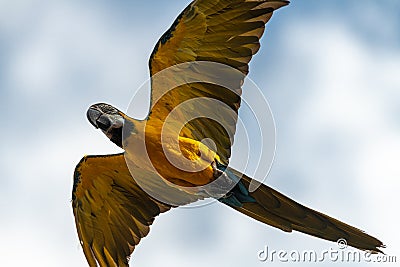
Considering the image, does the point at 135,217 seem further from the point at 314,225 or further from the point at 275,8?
the point at 275,8

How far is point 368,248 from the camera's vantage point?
33.2 ft

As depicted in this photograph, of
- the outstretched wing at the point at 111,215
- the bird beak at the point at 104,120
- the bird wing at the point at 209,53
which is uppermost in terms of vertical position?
the bird wing at the point at 209,53

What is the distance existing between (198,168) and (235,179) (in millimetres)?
Result: 462

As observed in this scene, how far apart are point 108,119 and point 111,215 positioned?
1.84 meters

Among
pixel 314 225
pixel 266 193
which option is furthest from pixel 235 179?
pixel 314 225

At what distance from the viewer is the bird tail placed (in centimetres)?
1015

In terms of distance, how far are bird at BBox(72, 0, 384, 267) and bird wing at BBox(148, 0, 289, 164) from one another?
0.5 inches

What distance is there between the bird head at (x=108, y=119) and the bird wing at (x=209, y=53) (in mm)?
406

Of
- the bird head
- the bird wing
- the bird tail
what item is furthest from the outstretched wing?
the bird tail

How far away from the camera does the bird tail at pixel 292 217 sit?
10.1m

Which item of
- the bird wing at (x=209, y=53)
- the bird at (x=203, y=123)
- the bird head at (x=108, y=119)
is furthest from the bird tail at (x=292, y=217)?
the bird head at (x=108, y=119)

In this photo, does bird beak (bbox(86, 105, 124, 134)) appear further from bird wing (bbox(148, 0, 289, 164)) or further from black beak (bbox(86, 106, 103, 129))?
bird wing (bbox(148, 0, 289, 164))

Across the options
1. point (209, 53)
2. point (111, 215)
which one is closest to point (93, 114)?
point (209, 53)

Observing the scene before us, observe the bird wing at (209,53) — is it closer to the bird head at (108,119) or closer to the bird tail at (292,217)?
the bird head at (108,119)
